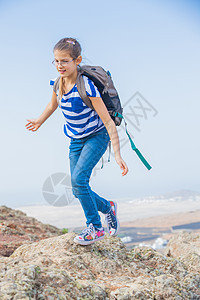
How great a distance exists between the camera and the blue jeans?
462 cm

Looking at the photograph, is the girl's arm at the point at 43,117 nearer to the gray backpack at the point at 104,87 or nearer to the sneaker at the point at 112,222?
the gray backpack at the point at 104,87

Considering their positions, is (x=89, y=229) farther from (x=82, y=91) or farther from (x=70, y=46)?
(x=70, y=46)

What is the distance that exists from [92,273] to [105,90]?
229 cm

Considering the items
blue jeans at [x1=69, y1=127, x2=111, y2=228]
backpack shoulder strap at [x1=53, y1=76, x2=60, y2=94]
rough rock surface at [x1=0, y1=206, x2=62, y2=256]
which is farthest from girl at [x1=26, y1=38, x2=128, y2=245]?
rough rock surface at [x1=0, y1=206, x2=62, y2=256]

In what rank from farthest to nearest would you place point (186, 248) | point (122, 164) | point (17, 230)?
1. point (17, 230)
2. point (186, 248)
3. point (122, 164)

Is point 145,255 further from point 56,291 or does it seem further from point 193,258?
point 56,291

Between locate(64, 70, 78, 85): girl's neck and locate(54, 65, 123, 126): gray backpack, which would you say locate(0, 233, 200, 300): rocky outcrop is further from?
locate(64, 70, 78, 85): girl's neck

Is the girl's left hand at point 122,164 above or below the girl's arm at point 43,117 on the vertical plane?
below

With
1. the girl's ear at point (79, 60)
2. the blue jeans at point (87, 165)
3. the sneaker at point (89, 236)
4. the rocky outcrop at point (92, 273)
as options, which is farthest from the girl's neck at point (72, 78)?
the rocky outcrop at point (92, 273)

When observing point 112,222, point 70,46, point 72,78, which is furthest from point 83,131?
point 112,222

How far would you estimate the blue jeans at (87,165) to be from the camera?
4.62 meters

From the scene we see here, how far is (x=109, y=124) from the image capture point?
4574mm

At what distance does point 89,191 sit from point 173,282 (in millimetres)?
1522

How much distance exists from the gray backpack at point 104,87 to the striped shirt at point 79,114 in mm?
74
